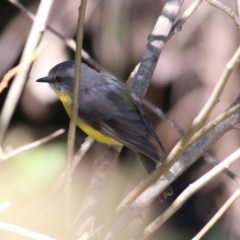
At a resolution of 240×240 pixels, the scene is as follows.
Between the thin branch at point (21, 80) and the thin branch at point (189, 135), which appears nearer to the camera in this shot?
the thin branch at point (189, 135)

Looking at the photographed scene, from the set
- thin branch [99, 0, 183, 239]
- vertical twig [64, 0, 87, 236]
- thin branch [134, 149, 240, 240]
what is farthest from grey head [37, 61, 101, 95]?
thin branch [134, 149, 240, 240]

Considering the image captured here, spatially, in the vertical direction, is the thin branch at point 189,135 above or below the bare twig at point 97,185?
above

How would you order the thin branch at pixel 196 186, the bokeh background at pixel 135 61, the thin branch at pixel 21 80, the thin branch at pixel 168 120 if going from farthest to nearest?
the bokeh background at pixel 135 61, the thin branch at pixel 168 120, the thin branch at pixel 21 80, the thin branch at pixel 196 186

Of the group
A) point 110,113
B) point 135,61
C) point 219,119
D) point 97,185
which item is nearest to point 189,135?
point 219,119

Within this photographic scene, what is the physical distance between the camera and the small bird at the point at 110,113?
2.97m

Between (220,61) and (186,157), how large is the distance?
1.90 metres

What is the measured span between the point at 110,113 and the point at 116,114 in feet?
0.14

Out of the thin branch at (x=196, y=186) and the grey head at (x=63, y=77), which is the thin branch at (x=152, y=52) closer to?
the grey head at (x=63, y=77)

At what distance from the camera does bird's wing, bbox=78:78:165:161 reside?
9.84ft

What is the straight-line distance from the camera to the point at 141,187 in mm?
1355

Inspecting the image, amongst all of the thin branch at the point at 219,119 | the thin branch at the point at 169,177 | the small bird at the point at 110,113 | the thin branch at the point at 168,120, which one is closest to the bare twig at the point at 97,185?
the small bird at the point at 110,113

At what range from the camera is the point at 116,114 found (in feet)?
10.4

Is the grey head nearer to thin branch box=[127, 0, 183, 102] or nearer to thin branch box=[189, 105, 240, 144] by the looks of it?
thin branch box=[127, 0, 183, 102]

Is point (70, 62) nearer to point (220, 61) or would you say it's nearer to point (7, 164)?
point (7, 164)
